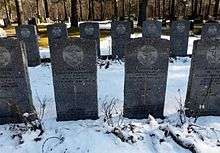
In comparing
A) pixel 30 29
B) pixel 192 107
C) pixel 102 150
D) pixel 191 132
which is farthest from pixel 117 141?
pixel 30 29

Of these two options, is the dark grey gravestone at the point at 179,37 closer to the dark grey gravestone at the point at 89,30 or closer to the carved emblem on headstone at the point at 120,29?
the carved emblem on headstone at the point at 120,29

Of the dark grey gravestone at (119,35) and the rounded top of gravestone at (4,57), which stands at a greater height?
the rounded top of gravestone at (4,57)

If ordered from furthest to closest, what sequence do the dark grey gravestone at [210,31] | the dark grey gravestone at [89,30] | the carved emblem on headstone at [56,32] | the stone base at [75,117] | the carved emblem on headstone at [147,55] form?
the dark grey gravestone at [210,31], the dark grey gravestone at [89,30], the carved emblem on headstone at [56,32], the stone base at [75,117], the carved emblem on headstone at [147,55]

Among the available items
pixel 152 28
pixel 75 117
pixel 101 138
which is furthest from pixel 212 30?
pixel 101 138

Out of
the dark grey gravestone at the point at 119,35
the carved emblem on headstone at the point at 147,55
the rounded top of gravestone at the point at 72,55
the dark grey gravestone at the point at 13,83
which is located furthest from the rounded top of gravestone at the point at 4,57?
the dark grey gravestone at the point at 119,35

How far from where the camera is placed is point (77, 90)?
23.6 feet

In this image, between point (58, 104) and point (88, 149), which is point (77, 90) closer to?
point (58, 104)

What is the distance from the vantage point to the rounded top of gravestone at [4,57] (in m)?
6.71

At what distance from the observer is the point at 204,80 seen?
24.1 feet

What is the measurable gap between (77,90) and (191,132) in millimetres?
2466

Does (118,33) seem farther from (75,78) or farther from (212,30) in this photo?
(75,78)

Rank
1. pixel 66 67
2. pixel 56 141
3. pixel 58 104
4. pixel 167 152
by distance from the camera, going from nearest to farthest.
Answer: pixel 167 152, pixel 56 141, pixel 66 67, pixel 58 104

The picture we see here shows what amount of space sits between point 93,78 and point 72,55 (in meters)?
0.68

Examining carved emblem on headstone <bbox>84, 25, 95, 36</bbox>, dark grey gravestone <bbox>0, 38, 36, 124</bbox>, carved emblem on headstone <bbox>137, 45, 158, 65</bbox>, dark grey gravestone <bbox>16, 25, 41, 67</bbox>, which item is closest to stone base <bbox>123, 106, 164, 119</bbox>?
carved emblem on headstone <bbox>137, 45, 158, 65</bbox>
